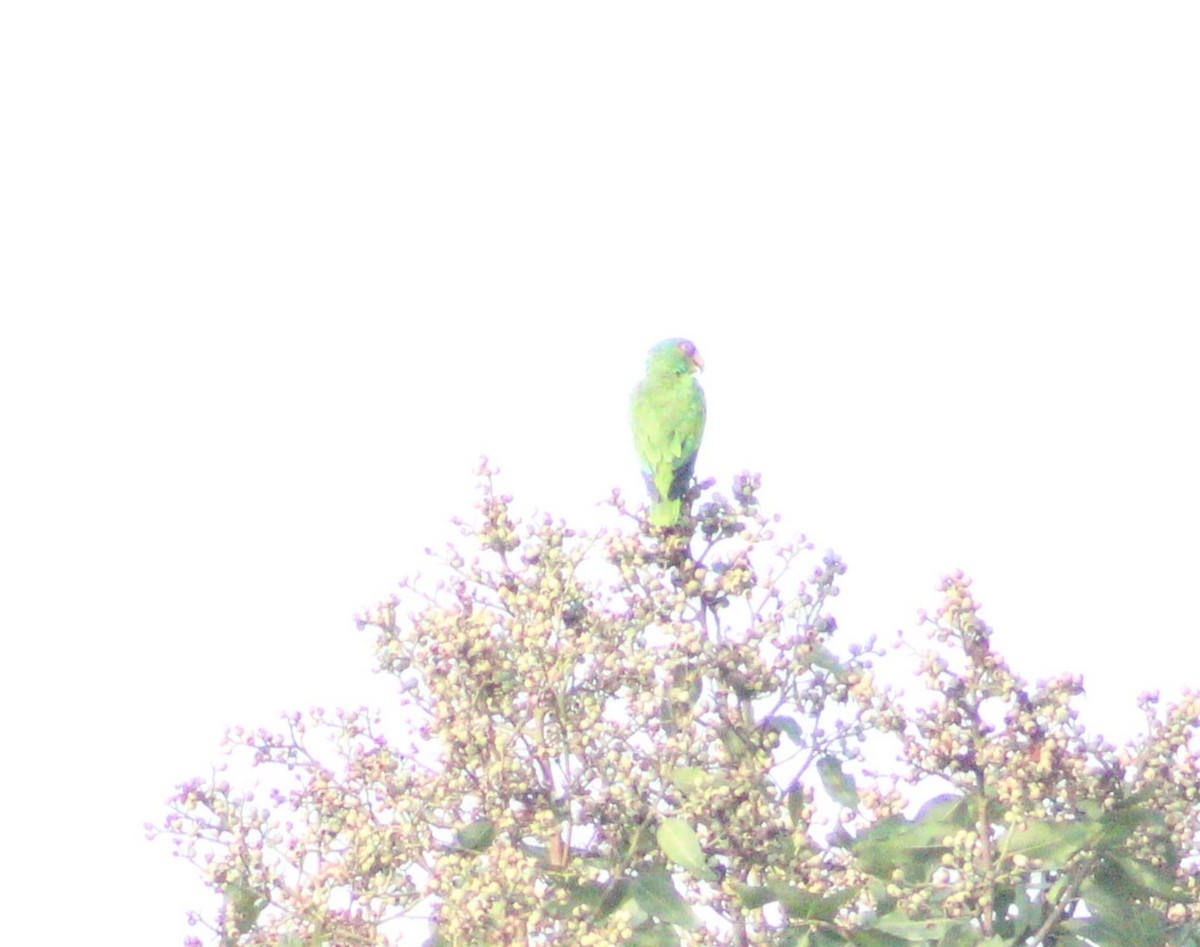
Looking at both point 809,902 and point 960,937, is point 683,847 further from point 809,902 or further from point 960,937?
point 960,937

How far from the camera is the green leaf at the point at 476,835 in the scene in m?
6.08

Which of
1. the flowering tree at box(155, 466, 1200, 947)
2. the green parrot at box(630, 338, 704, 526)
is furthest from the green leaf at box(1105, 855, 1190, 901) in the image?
the green parrot at box(630, 338, 704, 526)

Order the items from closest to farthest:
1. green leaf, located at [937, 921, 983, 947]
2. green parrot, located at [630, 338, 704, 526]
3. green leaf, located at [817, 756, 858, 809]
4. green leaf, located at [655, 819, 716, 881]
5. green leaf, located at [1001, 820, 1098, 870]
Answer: green leaf, located at [937, 921, 983, 947], green leaf, located at [1001, 820, 1098, 870], green leaf, located at [655, 819, 716, 881], green leaf, located at [817, 756, 858, 809], green parrot, located at [630, 338, 704, 526]

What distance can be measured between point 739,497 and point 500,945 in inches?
111

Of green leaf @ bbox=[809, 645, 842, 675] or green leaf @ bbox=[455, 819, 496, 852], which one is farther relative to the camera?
green leaf @ bbox=[809, 645, 842, 675]

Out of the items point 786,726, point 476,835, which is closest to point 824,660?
point 786,726

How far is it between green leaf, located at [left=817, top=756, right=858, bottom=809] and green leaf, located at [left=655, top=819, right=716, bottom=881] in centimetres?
73

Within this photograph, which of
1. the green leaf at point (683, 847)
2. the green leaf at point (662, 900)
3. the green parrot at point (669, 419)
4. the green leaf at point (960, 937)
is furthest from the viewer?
the green parrot at point (669, 419)

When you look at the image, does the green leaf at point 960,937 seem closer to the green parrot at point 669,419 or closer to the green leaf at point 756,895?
the green leaf at point 756,895

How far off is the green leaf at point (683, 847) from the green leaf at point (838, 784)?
729mm

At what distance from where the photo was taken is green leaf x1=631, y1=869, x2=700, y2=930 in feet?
20.2

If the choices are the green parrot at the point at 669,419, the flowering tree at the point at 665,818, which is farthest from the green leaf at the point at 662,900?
the green parrot at the point at 669,419

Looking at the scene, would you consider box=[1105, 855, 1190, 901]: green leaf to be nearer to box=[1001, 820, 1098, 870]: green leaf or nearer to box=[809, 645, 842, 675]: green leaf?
box=[1001, 820, 1098, 870]: green leaf

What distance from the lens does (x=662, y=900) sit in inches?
244
